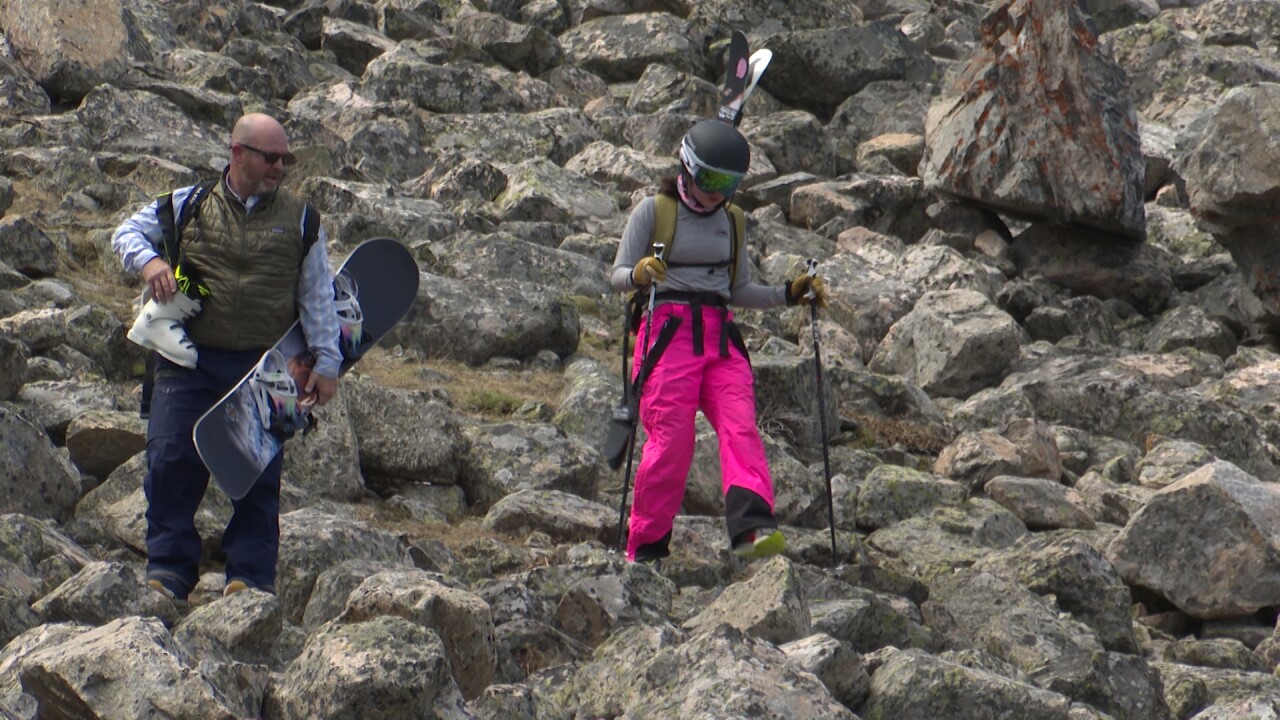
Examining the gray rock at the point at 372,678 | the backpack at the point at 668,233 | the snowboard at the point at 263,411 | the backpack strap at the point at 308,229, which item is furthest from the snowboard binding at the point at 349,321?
the gray rock at the point at 372,678

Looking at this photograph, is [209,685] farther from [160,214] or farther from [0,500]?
[0,500]

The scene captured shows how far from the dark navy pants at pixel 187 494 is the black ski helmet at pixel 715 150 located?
3.12 m

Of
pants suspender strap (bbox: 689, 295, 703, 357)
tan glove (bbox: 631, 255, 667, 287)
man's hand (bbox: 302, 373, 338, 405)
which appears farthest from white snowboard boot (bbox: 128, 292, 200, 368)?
pants suspender strap (bbox: 689, 295, 703, 357)

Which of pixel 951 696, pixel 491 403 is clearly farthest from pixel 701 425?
pixel 951 696

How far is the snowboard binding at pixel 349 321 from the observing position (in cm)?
962

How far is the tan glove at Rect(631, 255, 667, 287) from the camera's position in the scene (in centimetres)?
1002

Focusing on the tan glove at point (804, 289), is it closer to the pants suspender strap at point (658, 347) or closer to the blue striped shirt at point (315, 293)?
the pants suspender strap at point (658, 347)

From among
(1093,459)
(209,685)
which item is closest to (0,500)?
(209,685)

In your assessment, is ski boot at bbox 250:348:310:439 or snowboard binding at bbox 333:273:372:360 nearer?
ski boot at bbox 250:348:310:439

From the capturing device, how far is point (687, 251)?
1045cm

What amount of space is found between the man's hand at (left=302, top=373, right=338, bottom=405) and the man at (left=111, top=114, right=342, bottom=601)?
60 mm

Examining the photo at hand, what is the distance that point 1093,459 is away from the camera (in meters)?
17.8

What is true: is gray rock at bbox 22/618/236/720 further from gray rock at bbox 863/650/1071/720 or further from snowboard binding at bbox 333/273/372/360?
snowboard binding at bbox 333/273/372/360

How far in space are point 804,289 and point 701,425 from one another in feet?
10.5
